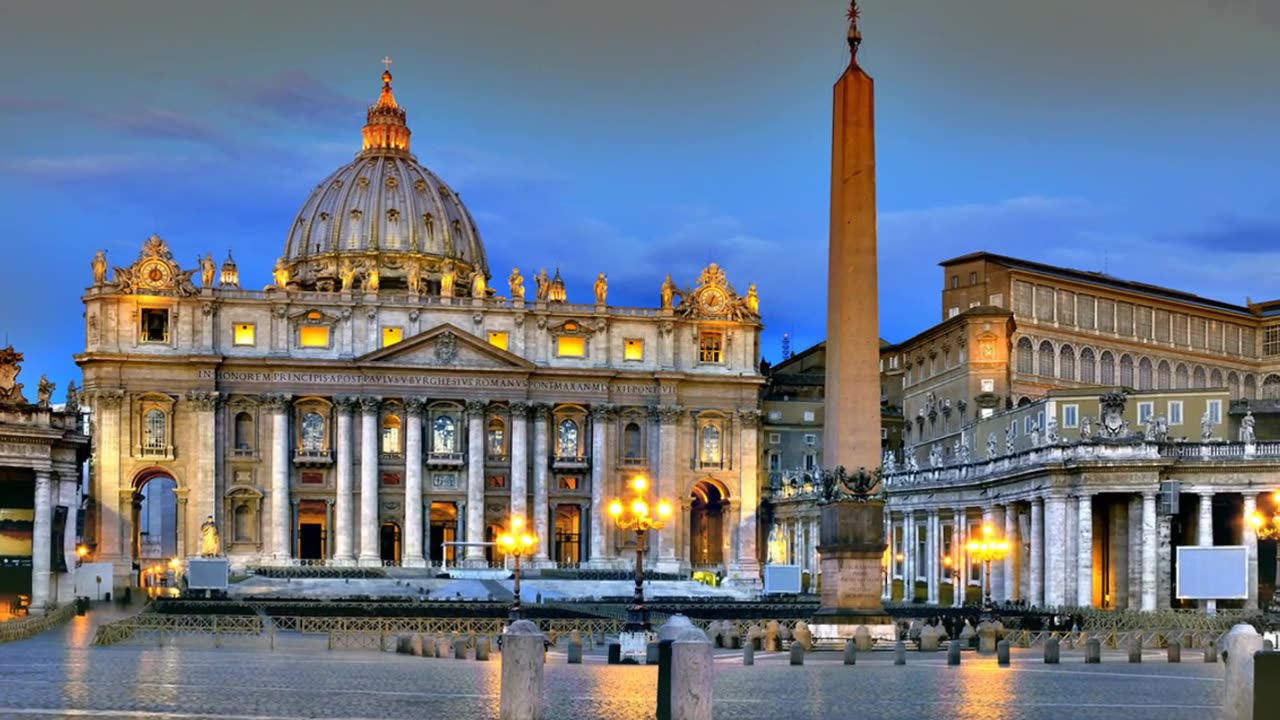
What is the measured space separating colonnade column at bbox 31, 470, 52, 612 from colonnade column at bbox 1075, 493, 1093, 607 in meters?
37.5

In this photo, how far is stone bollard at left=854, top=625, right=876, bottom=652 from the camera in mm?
43062

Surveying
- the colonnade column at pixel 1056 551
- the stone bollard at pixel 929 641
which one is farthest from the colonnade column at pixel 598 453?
the stone bollard at pixel 929 641

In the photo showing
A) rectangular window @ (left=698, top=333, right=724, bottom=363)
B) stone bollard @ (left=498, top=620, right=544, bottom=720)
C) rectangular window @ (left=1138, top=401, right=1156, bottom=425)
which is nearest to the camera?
stone bollard @ (left=498, top=620, right=544, bottom=720)

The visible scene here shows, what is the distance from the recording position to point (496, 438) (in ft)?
400

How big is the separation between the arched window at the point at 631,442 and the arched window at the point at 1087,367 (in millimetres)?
30429

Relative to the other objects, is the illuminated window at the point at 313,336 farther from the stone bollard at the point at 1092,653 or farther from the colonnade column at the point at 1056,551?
the stone bollard at the point at 1092,653

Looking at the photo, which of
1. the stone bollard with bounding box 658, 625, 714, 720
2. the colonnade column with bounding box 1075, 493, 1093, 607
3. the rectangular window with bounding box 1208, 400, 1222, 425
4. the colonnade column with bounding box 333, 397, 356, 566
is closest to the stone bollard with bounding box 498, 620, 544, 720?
the stone bollard with bounding box 658, 625, 714, 720

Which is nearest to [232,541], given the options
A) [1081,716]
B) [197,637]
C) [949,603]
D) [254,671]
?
[949,603]

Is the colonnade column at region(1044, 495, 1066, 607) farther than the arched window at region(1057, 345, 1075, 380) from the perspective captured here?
No

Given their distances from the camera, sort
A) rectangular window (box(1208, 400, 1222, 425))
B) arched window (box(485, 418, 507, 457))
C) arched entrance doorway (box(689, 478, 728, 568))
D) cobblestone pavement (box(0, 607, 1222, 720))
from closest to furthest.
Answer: cobblestone pavement (box(0, 607, 1222, 720)) → rectangular window (box(1208, 400, 1222, 425)) → arched window (box(485, 418, 507, 457)) → arched entrance doorway (box(689, 478, 728, 568))

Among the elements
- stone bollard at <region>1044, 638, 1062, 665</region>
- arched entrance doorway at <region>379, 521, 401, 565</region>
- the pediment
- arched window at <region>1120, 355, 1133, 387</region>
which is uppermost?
the pediment

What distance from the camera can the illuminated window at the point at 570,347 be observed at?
404 feet

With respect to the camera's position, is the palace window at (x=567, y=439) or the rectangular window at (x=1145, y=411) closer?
the rectangular window at (x=1145, y=411)

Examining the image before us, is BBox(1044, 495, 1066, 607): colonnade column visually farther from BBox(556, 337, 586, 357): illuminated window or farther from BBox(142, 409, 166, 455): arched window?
BBox(142, 409, 166, 455): arched window
